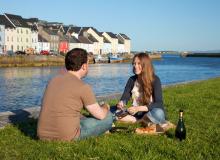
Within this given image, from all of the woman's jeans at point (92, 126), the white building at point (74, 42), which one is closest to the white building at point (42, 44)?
the white building at point (74, 42)

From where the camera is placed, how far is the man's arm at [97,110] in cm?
593

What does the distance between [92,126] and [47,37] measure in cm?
10415

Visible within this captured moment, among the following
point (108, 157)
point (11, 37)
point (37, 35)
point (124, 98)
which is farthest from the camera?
point (37, 35)

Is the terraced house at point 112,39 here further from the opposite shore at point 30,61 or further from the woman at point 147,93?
the woman at point 147,93

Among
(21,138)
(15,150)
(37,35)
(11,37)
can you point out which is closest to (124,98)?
(21,138)

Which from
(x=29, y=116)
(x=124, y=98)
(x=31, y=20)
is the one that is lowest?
(x=29, y=116)

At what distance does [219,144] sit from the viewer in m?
6.23

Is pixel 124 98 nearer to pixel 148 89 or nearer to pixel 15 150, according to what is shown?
pixel 148 89

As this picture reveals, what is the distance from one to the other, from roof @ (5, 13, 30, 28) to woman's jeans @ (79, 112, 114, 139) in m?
89.7

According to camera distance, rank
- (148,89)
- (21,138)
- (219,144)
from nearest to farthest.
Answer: (219,144)
(21,138)
(148,89)

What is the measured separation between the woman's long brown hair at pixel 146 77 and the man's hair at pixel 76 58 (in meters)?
1.87

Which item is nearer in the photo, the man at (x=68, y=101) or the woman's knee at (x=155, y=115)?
the man at (x=68, y=101)

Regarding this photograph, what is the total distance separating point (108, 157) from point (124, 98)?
9.81 feet

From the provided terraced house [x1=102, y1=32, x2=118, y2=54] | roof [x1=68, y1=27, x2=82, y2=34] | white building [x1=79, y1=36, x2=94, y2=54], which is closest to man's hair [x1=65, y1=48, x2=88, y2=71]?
white building [x1=79, y1=36, x2=94, y2=54]
